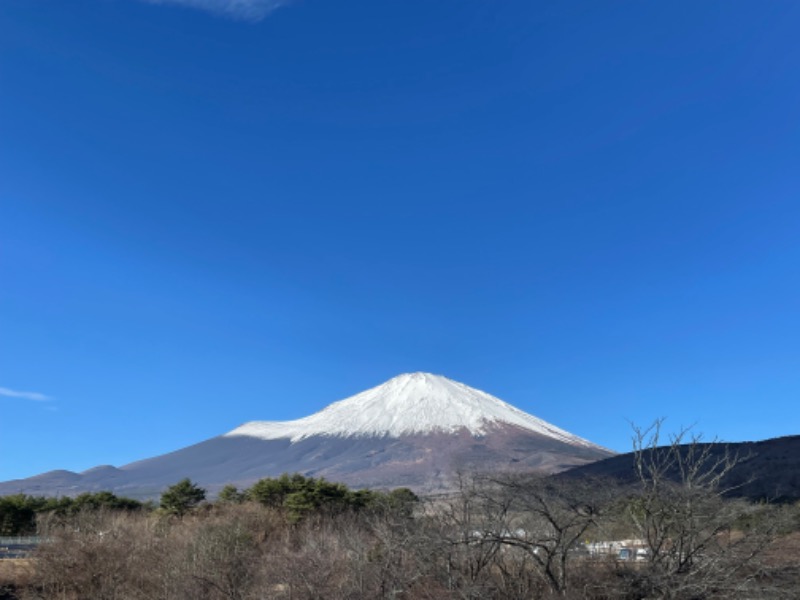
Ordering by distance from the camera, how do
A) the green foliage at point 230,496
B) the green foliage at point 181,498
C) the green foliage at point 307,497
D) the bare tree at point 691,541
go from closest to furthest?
the bare tree at point 691,541 < the green foliage at point 307,497 < the green foliage at point 181,498 < the green foliage at point 230,496

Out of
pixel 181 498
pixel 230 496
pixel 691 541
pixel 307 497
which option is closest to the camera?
pixel 691 541

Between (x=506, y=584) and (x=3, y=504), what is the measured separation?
4577 centimetres

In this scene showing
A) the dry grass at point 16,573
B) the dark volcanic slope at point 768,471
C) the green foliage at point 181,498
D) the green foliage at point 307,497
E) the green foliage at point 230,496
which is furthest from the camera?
the dark volcanic slope at point 768,471

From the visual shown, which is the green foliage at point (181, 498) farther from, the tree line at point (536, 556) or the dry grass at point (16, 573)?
the tree line at point (536, 556)

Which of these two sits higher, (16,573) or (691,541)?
(691,541)

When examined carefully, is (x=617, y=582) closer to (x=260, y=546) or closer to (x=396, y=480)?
(x=260, y=546)

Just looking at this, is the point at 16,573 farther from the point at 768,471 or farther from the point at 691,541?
the point at 768,471

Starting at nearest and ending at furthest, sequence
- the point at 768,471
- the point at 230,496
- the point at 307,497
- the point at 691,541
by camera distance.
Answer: the point at 691,541, the point at 307,497, the point at 230,496, the point at 768,471

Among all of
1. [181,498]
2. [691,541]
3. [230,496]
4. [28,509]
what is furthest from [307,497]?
[691,541]

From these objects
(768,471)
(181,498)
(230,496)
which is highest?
(768,471)

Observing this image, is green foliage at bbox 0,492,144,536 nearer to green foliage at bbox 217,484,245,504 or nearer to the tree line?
green foliage at bbox 217,484,245,504

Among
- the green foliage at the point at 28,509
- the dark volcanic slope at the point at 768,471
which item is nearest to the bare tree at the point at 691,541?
the dark volcanic slope at the point at 768,471

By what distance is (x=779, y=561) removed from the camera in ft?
55.6

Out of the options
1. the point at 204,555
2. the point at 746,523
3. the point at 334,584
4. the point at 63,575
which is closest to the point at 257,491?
the point at 63,575
